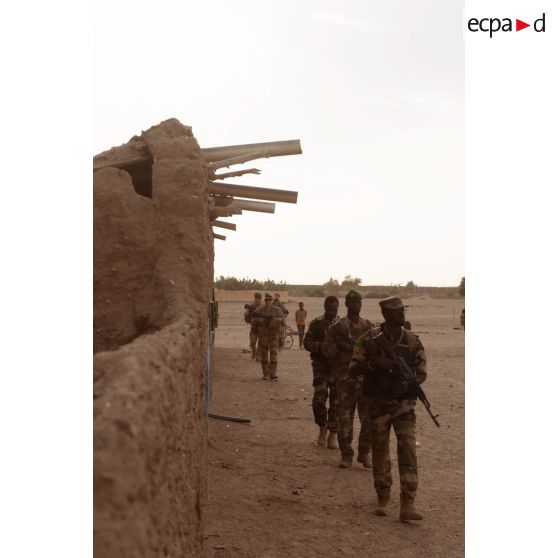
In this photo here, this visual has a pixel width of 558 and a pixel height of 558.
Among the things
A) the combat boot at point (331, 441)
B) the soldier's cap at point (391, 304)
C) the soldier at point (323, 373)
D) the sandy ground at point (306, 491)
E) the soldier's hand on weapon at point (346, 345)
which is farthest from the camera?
the combat boot at point (331, 441)

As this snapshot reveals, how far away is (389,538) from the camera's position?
5621 mm

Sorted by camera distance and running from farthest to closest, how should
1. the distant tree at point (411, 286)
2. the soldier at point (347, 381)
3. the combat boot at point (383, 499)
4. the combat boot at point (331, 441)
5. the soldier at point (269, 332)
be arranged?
the distant tree at point (411, 286)
the soldier at point (269, 332)
the combat boot at point (331, 441)
the soldier at point (347, 381)
the combat boot at point (383, 499)

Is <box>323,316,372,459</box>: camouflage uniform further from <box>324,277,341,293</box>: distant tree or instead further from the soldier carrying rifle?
<box>324,277,341,293</box>: distant tree

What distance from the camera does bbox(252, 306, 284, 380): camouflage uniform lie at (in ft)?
48.2

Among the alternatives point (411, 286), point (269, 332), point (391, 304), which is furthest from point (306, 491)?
point (411, 286)

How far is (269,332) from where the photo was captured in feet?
48.2

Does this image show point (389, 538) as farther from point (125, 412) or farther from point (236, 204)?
point (125, 412)

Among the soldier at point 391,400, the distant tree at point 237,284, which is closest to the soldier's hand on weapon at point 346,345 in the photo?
the soldier at point 391,400

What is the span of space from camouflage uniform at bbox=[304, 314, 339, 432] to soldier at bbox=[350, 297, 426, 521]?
2109 millimetres

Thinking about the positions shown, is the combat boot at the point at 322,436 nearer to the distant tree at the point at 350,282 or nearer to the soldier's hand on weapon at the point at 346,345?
the soldier's hand on weapon at the point at 346,345

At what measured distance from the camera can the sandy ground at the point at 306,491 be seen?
5.46 metres

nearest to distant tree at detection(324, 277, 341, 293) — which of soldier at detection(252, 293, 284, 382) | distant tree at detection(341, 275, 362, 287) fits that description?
distant tree at detection(341, 275, 362, 287)

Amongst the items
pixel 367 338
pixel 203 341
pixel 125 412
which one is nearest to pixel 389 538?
pixel 367 338

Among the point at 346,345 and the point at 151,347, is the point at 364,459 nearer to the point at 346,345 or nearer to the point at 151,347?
the point at 346,345
